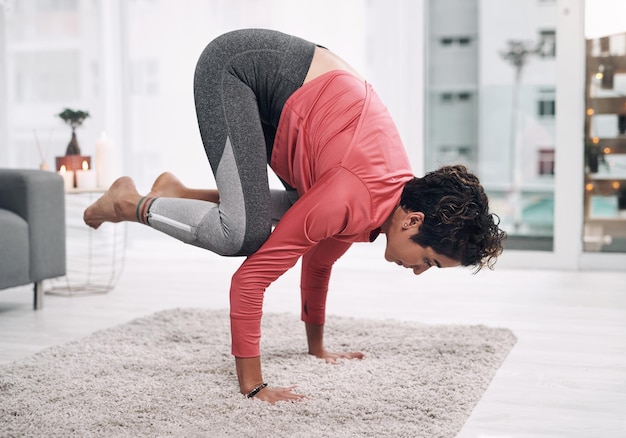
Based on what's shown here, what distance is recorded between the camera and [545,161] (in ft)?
14.4

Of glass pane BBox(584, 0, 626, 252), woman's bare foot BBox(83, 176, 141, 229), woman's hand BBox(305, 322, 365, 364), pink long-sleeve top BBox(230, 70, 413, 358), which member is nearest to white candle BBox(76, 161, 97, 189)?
woman's bare foot BBox(83, 176, 141, 229)

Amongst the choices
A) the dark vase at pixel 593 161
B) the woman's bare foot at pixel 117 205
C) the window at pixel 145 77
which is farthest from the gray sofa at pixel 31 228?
the dark vase at pixel 593 161

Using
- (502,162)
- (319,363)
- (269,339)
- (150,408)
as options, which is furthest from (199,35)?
(150,408)

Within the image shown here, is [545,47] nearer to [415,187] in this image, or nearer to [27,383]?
[415,187]

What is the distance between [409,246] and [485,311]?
53.6 inches

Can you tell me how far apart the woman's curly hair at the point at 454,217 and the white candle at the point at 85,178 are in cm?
203

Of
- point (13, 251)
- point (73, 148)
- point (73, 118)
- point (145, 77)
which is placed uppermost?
point (145, 77)

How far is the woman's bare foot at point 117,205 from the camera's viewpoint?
86.0 inches

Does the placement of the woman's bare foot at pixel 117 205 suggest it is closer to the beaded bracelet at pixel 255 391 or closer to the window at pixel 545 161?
the beaded bracelet at pixel 255 391

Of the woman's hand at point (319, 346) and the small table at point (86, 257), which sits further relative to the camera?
the small table at point (86, 257)

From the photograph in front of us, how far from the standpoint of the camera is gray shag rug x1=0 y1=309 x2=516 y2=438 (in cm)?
181

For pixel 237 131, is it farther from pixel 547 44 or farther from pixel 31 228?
pixel 547 44

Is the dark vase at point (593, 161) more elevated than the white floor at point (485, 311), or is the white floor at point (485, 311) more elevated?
the dark vase at point (593, 161)

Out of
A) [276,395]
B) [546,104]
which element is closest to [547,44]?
[546,104]
